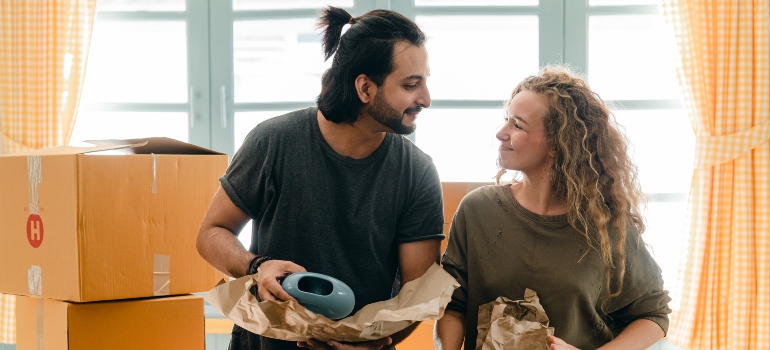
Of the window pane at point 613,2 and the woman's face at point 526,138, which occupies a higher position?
the window pane at point 613,2

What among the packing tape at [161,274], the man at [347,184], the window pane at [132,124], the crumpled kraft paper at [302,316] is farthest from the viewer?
the window pane at [132,124]

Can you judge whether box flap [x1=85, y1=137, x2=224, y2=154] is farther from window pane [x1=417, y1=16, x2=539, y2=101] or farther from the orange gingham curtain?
window pane [x1=417, y1=16, x2=539, y2=101]

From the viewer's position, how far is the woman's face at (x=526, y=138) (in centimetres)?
152

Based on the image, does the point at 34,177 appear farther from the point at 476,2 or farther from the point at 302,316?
the point at 476,2

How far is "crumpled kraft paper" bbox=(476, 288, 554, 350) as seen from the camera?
1354mm

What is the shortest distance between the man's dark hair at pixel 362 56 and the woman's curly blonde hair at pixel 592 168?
32 cm

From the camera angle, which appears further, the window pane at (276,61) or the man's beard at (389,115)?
the window pane at (276,61)

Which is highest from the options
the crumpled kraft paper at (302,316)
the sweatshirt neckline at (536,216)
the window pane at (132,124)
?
the window pane at (132,124)

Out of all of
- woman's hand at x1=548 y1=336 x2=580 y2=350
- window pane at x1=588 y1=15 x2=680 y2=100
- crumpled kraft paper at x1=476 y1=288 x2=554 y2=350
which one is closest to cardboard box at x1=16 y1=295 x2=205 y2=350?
crumpled kraft paper at x1=476 y1=288 x2=554 y2=350

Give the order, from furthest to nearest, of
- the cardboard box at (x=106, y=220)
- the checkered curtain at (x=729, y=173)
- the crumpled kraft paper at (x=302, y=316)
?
1. the checkered curtain at (x=729, y=173)
2. the cardboard box at (x=106, y=220)
3. the crumpled kraft paper at (x=302, y=316)

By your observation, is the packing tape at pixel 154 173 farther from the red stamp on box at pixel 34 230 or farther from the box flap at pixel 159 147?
the red stamp on box at pixel 34 230

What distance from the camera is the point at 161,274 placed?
1.83 metres

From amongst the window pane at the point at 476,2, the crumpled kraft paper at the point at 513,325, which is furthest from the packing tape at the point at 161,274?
the window pane at the point at 476,2

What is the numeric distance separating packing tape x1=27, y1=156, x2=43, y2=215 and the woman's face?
111 cm
